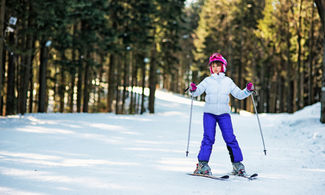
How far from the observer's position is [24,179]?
4.50 meters

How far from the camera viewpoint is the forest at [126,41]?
16.5m

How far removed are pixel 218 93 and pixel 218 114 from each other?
366mm

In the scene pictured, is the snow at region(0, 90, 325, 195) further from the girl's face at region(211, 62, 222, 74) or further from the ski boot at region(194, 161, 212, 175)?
the girl's face at region(211, 62, 222, 74)

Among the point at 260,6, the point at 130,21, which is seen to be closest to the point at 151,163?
the point at 130,21

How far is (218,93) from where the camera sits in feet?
17.2

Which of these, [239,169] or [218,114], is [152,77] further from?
[239,169]

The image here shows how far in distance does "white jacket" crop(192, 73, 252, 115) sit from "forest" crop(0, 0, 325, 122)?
25.5ft

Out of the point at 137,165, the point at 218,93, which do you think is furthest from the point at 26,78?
the point at 218,93

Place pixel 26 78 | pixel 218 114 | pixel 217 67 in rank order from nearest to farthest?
pixel 218 114
pixel 217 67
pixel 26 78

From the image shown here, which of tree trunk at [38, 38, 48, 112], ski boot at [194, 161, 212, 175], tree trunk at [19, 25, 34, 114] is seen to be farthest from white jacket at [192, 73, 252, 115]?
tree trunk at [38, 38, 48, 112]

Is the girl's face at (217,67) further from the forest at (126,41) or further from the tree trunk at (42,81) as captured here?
the tree trunk at (42,81)

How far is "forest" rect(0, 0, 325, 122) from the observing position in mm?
16453

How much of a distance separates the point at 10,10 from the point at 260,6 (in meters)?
23.7

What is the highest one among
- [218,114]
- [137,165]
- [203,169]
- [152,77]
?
[152,77]
